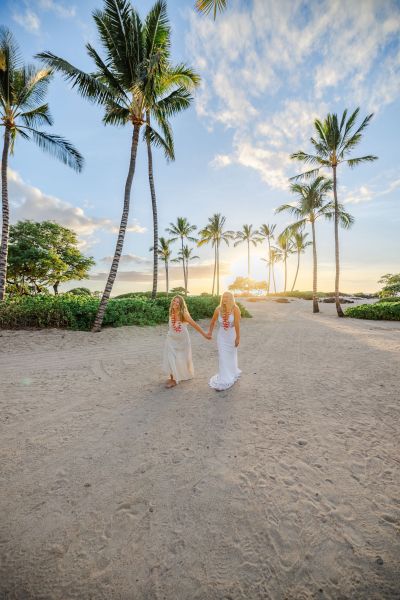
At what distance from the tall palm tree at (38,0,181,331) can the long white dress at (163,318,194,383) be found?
6143mm

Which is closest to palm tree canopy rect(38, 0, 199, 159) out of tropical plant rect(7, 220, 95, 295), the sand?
the sand

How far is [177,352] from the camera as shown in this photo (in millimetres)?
5348

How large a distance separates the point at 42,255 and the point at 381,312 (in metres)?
25.1

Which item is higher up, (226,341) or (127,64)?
(127,64)

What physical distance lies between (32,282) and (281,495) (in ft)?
84.9

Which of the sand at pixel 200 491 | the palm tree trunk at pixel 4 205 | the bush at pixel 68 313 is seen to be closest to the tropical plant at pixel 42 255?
the palm tree trunk at pixel 4 205

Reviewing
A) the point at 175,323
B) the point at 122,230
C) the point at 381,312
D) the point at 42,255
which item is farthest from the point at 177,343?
the point at 42,255

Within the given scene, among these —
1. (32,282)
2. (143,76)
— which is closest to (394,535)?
(143,76)

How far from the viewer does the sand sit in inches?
67.8

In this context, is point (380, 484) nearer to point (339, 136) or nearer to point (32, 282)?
point (339, 136)

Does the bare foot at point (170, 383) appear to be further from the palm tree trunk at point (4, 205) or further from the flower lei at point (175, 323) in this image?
the palm tree trunk at point (4, 205)

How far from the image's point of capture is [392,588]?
1.65 metres

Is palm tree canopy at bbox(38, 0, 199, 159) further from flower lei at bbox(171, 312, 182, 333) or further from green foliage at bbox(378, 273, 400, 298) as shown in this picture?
green foliage at bbox(378, 273, 400, 298)

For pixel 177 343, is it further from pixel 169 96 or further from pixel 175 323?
pixel 169 96
